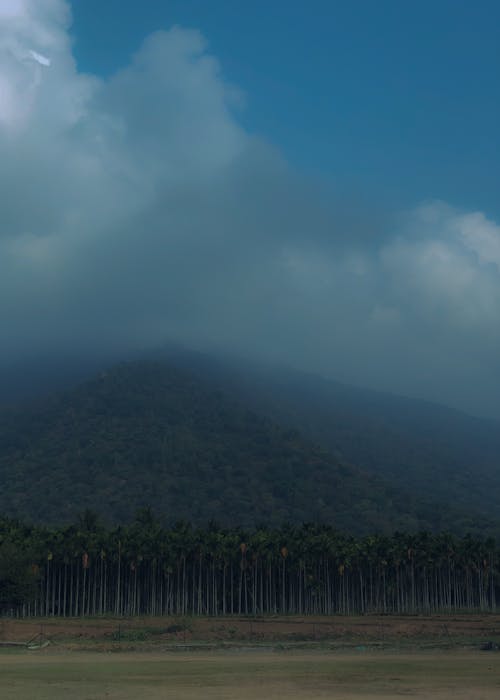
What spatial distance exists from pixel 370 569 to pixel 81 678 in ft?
246

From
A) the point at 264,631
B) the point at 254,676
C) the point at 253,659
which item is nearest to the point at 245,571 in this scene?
the point at 264,631

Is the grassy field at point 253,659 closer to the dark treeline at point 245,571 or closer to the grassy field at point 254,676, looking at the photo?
the grassy field at point 254,676

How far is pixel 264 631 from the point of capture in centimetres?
7575

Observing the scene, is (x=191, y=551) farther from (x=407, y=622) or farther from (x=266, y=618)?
(x=407, y=622)

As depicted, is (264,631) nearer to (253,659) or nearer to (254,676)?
(253,659)

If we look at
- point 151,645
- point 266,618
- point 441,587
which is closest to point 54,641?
point 151,645

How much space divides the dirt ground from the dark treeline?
11225 millimetres

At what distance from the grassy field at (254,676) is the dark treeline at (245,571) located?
4658cm

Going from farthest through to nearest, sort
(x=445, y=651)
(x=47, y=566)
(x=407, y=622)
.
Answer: (x=47, y=566) → (x=407, y=622) → (x=445, y=651)

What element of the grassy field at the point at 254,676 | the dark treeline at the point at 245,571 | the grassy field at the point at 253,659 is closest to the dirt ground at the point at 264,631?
the grassy field at the point at 253,659

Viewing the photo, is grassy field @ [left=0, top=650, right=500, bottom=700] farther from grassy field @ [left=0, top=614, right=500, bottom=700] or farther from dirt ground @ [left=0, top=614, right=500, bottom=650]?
dirt ground @ [left=0, top=614, right=500, bottom=650]

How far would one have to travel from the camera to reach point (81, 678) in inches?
1527

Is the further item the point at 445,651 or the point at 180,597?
the point at 180,597

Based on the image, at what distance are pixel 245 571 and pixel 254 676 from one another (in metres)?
70.7
